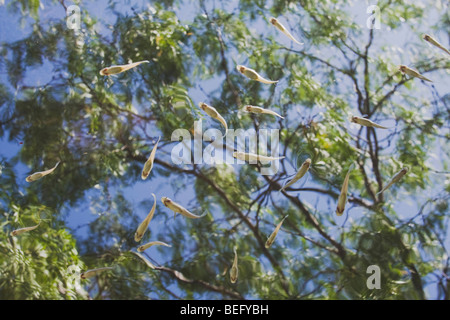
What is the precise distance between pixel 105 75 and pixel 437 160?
136 centimetres

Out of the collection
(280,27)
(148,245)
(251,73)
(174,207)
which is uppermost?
(280,27)

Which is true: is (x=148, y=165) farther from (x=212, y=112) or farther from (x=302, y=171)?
(x=302, y=171)

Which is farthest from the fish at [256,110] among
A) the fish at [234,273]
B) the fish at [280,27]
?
the fish at [234,273]

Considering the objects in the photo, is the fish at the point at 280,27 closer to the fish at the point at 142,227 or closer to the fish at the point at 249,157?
the fish at the point at 249,157

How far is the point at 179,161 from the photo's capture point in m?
1.67

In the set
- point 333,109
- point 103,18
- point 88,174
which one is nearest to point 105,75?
point 103,18

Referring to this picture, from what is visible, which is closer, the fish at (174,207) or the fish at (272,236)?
the fish at (174,207)

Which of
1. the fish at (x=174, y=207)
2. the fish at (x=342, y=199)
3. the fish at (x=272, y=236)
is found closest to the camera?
the fish at (x=342, y=199)

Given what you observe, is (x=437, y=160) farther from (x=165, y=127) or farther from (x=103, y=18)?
(x=103, y=18)

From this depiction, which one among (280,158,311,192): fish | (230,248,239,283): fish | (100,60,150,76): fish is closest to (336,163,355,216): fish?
(280,158,311,192): fish

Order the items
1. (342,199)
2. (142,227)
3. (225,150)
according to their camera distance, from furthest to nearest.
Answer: (225,150) < (142,227) < (342,199)

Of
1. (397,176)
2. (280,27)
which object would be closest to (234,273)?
(397,176)

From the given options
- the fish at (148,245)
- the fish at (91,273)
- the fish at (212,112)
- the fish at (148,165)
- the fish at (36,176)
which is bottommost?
the fish at (91,273)

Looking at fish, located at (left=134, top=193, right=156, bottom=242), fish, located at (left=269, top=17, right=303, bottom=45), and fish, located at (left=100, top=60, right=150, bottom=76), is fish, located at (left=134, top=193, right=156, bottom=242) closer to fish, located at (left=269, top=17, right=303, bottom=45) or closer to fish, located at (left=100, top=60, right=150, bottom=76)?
fish, located at (left=100, top=60, right=150, bottom=76)
